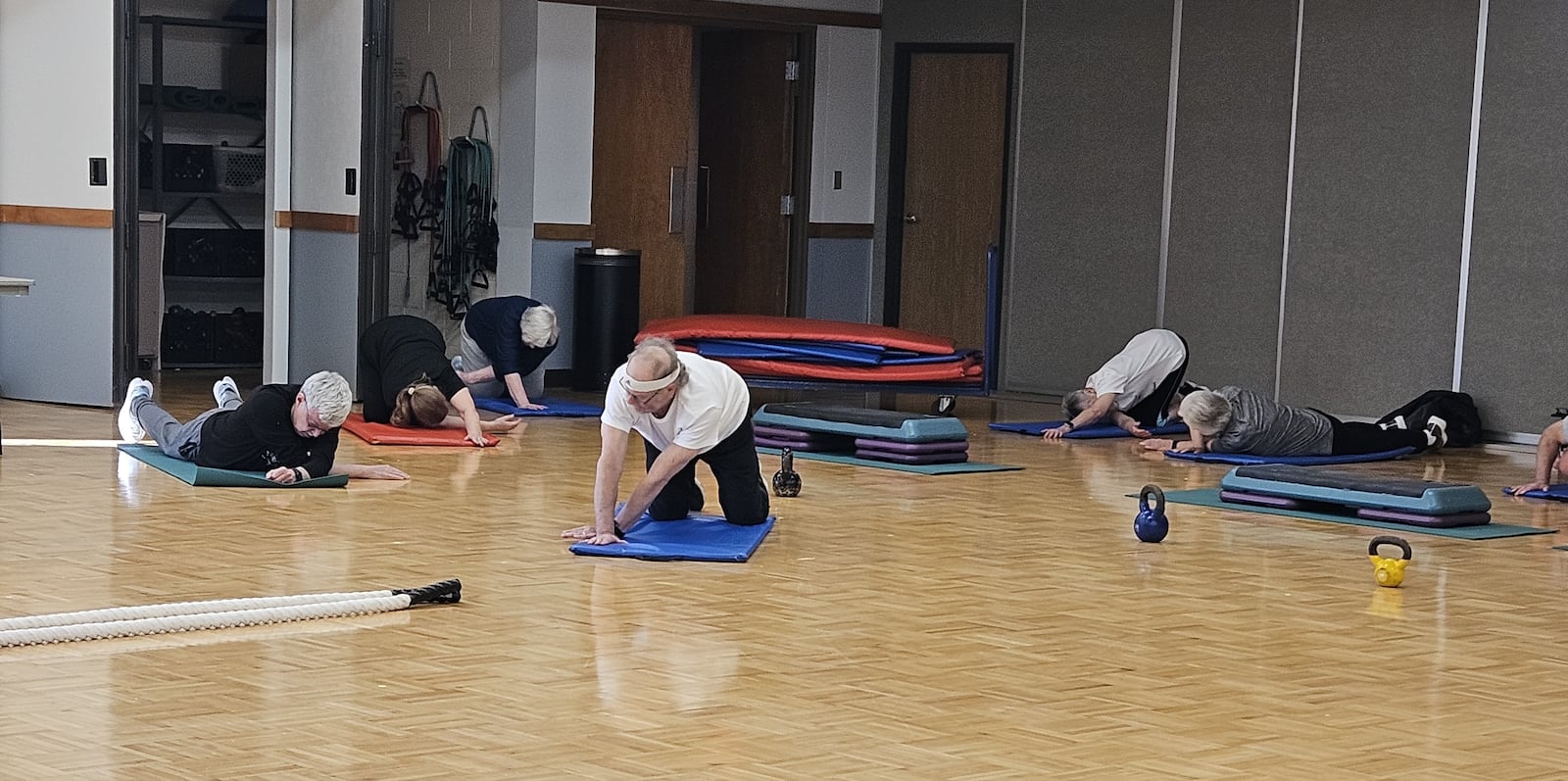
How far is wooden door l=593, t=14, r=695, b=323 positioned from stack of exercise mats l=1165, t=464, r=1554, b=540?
538 cm

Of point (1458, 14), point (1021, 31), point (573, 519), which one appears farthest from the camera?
point (1021, 31)

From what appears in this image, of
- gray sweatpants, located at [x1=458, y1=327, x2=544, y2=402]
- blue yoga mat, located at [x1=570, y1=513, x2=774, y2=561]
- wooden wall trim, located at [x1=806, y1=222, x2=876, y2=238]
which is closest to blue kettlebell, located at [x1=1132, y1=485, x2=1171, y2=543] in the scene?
blue yoga mat, located at [x1=570, y1=513, x2=774, y2=561]

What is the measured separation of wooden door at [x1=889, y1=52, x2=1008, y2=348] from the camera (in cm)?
1274

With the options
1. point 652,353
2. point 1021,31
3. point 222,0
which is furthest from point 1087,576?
point 222,0

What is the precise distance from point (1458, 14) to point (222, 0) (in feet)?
24.8

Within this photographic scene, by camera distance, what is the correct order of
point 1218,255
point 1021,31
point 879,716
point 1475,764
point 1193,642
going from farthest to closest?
point 1021,31
point 1218,255
point 1193,642
point 879,716
point 1475,764

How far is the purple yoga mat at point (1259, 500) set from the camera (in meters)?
7.55

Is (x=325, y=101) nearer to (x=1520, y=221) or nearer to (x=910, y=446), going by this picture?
(x=910, y=446)

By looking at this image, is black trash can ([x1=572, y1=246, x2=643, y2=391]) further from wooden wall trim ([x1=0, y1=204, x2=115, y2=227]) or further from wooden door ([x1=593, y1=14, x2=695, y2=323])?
wooden wall trim ([x1=0, y1=204, x2=115, y2=227])

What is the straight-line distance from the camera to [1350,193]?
11109 millimetres

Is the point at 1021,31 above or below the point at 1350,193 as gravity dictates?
above

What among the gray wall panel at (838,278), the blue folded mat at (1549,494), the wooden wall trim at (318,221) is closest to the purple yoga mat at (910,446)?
the blue folded mat at (1549,494)

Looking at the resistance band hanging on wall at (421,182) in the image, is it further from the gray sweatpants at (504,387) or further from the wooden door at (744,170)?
the wooden door at (744,170)

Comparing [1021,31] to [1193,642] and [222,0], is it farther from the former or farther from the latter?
[1193,642]
